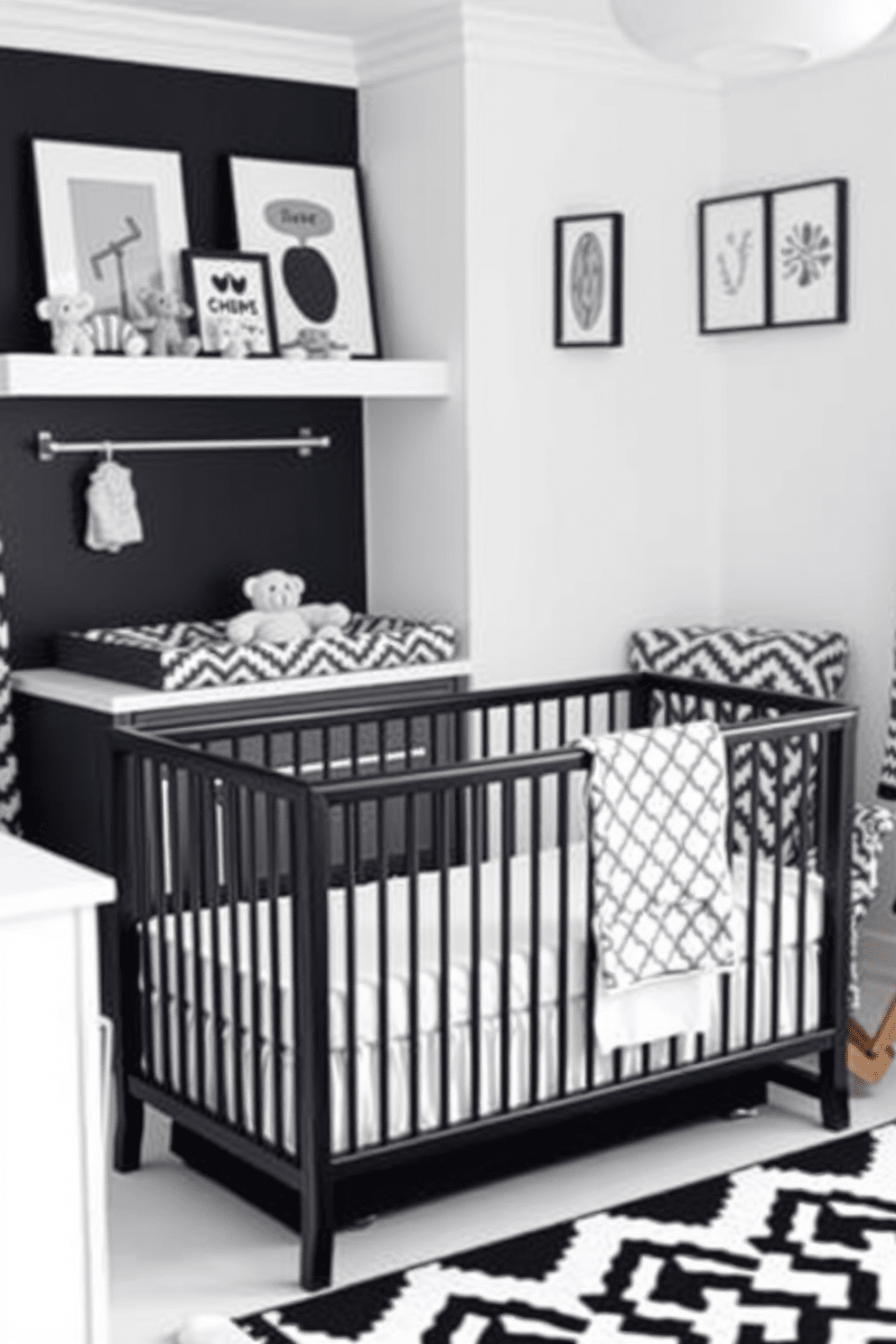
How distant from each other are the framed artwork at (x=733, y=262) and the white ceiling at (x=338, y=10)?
546 mm

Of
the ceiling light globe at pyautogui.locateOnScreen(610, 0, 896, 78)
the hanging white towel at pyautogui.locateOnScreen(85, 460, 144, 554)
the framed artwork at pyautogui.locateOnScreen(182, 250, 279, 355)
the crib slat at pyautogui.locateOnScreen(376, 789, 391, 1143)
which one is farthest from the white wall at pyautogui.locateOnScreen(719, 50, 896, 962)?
the ceiling light globe at pyautogui.locateOnScreen(610, 0, 896, 78)

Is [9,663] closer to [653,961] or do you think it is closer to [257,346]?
[257,346]

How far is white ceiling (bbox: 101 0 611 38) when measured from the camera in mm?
4074

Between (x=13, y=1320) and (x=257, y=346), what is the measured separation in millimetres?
2529

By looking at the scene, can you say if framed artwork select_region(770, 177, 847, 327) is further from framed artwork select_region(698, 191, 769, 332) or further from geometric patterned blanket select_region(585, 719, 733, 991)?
geometric patterned blanket select_region(585, 719, 733, 991)

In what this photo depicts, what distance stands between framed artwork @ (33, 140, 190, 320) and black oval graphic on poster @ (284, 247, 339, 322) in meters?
0.25

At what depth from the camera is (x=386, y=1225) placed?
3113 millimetres

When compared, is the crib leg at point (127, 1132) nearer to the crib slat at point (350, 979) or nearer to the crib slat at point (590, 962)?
the crib slat at point (350, 979)

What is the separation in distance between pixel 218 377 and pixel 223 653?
581 mm

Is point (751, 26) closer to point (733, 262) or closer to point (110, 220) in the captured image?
point (110, 220)

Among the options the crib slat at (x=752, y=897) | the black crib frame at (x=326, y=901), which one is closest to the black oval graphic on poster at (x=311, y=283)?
the black crib frame at (x=326, y=901)

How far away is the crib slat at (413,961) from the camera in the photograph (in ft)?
9.66

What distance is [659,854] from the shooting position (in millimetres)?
3139

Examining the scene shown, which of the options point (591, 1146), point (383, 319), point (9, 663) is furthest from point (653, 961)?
point (383, 319)
